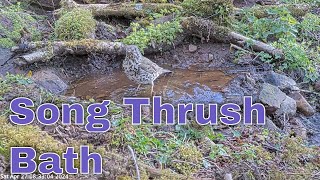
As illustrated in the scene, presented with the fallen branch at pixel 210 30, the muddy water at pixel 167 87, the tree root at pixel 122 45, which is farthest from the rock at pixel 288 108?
the fallen branch at pixel 210 30

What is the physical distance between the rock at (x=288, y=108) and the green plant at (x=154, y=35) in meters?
2.35

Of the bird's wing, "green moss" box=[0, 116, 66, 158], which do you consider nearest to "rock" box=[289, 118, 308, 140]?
the bird's wing

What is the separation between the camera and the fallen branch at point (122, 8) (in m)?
8.63

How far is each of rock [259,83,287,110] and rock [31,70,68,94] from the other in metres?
2.65

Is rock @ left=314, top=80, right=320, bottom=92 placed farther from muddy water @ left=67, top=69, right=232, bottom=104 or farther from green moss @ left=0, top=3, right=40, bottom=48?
green moss @ left=0, top=3, right=40, bottom=48

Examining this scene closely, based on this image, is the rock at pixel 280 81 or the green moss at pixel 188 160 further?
the rock at pixel 280 81

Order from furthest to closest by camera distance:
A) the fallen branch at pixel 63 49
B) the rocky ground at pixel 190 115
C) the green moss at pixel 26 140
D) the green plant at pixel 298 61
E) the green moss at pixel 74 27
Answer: the green moss at pixel 74 27
the green plant at pixel 298 61
the fallen branch at pixel 63 49
the rocky ground at pixel 190 115
the green moss at pixel 26 140

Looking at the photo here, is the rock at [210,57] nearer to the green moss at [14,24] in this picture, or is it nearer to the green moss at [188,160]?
the green moss at [14,24]

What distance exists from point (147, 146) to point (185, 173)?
465 millimetres

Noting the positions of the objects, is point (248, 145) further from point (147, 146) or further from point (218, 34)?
point (218, 34)

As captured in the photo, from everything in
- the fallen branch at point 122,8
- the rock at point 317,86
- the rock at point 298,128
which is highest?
the fallen branch at point 122,8

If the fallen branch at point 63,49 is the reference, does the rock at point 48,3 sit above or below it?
above

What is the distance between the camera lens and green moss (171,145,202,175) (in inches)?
161

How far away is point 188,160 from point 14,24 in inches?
193
